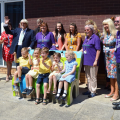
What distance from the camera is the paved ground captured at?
3836 mm

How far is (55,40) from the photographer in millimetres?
5641

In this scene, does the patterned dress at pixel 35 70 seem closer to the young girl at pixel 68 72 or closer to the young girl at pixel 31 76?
the young girl at pixel 31 76

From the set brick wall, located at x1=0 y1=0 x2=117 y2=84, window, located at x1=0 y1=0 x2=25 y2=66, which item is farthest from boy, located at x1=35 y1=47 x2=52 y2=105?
window, located at x1=0 y1=0 x2=25 y2=66

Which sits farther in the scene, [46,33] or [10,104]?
[46,33]

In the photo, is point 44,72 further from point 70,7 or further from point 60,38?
point 70,7

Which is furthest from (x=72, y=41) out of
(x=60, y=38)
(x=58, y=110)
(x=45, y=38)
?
(x=58, y=110)

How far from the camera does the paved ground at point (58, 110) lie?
384 cm

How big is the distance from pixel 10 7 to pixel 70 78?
4.14 metres

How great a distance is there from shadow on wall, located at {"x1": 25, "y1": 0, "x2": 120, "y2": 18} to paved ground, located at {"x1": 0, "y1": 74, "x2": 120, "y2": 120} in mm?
2535

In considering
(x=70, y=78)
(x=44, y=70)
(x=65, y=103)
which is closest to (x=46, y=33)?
(x=44, y=70)

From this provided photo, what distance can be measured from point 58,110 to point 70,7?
11.1 ft

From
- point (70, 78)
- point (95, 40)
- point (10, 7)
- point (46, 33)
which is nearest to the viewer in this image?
point (70, 78)

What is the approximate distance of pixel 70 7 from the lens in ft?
20.6

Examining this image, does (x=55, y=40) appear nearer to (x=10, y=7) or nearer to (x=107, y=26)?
(x=107, y=26)
